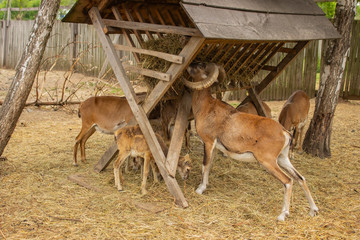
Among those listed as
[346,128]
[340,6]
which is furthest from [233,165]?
[346,128]

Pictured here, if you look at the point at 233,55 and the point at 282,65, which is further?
the point at 282,65

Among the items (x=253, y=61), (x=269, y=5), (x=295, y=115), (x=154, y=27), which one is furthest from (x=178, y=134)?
(x=295, y=115)

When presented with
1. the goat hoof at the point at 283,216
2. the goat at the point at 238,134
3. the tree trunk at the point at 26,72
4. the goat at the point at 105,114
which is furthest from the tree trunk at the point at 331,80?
the tree trunk at the point at 26,72

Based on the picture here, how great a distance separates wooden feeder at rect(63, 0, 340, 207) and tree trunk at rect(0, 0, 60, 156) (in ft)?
1.16

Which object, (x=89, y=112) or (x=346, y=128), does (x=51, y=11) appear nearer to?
(x=89, y=112)

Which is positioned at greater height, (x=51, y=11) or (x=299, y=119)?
(x=51, y=11)

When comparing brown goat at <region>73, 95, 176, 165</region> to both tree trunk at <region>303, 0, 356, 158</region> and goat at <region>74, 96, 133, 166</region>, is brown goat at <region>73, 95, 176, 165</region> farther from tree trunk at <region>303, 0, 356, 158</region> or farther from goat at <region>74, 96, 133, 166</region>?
tree trunk at <region>303, 0, 356, 158</region>

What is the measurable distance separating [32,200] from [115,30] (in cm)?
268

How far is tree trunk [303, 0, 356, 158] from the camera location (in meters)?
7.94

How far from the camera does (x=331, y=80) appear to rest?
8.05 metres

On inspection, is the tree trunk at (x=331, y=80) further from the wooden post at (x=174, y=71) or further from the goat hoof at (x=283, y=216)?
the wooden post at (x=174, y=71)

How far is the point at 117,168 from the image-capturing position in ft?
20.2

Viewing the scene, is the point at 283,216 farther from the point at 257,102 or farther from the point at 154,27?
the point at 257,102

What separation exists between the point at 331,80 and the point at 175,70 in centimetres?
405
